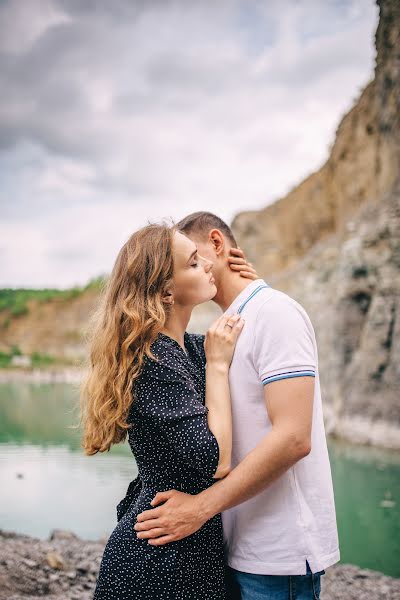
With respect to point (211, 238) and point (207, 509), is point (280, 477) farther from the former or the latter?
point (211, 238)

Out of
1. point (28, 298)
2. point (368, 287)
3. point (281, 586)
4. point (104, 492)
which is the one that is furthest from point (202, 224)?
point (28, 298)

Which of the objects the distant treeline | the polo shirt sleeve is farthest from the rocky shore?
the distant treeline

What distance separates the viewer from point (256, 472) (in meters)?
2.05

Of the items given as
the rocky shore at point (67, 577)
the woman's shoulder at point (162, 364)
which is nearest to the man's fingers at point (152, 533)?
the woman's shoulder at point (162, 364)

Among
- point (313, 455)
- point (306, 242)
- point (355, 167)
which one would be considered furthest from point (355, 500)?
point (306, 242)

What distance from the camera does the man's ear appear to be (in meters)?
2.77

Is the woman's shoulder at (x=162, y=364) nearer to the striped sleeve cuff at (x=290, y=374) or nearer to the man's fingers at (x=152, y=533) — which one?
the striped sleeve cuff at (x=290, y=374)

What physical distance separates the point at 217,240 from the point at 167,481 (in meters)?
1.17

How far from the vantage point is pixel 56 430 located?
20188mm

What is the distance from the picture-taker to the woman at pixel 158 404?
209 centimetres

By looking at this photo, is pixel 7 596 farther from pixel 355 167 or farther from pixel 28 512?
pixel 355 167

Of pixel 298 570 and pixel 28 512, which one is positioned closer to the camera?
pixel 298 570

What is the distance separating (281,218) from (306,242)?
362cm

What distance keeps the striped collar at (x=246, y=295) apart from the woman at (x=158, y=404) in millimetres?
95
